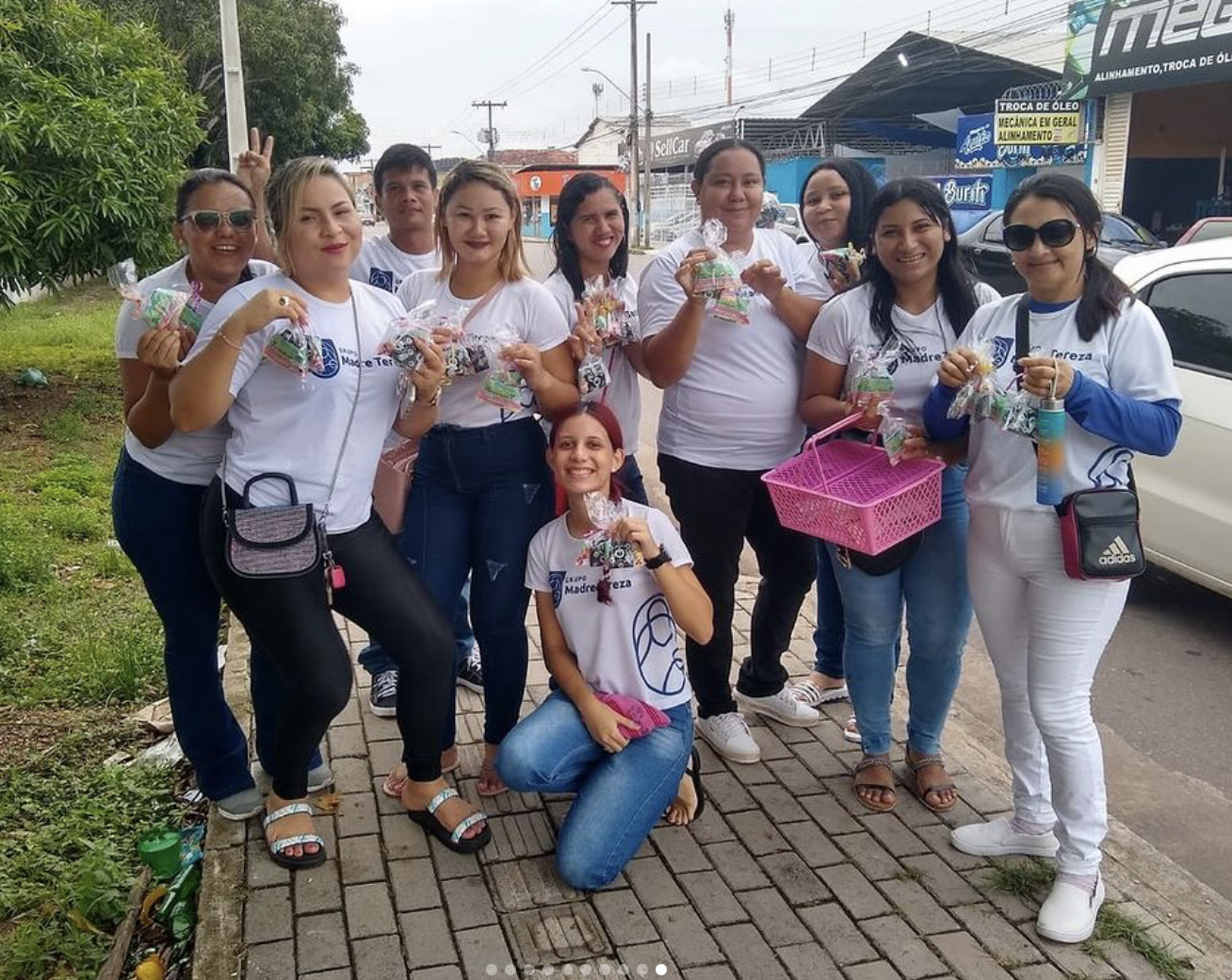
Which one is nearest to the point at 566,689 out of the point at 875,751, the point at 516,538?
the point at 516,538

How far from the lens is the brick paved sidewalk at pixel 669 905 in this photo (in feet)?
8.80

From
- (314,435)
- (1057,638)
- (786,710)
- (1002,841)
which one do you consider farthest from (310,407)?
(1002,841)

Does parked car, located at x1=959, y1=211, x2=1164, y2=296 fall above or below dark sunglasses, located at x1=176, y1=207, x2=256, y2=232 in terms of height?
below

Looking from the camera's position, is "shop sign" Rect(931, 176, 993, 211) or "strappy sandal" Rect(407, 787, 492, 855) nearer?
"strappy sandal" Rect(407, 787, 492, 855)

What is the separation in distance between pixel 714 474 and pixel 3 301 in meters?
6.97

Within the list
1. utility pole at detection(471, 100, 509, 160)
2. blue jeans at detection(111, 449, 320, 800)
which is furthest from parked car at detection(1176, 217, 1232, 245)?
utility pole at detection(471, 100, 509, 160)

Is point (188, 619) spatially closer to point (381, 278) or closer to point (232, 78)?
point (381, 278)

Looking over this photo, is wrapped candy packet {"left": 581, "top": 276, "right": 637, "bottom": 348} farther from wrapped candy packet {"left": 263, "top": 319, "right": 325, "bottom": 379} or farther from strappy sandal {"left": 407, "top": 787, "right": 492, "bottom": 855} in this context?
strappy sandal {"left": 407, "top": 787, "right": 492, "bottom": 855}

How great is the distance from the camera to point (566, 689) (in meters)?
3.18

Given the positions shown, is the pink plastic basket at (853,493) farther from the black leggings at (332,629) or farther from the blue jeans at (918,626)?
the black leggings at (332,629)

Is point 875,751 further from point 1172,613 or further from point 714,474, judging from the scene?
point 1172,613

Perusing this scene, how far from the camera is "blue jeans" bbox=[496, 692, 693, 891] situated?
2.96 metres

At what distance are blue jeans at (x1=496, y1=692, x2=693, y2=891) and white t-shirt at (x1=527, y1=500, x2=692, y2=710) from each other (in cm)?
12

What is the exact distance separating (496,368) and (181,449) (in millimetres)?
879
